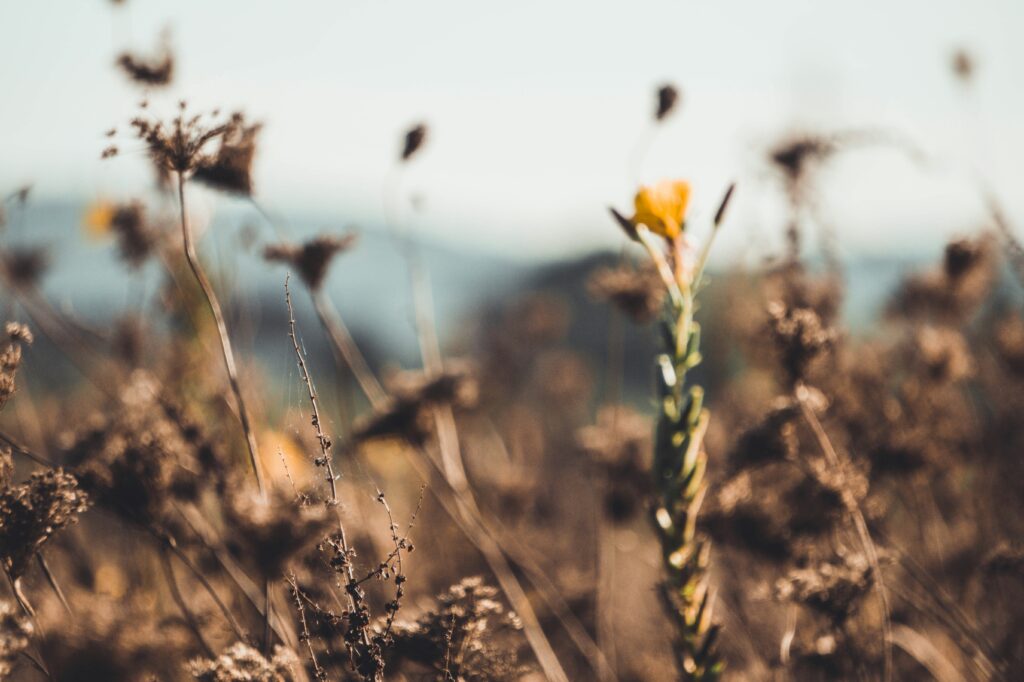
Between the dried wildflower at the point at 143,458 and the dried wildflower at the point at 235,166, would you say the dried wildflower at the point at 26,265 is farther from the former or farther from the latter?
the dried wildflower at the point at 235,166

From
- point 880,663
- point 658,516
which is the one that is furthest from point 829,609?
point 880,663

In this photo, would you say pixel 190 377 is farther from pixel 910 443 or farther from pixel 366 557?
pixel 910 443

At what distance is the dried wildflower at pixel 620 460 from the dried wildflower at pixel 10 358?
7.46 feet

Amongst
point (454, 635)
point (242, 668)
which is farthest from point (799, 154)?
point (242, 668)

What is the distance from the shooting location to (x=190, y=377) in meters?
3.45

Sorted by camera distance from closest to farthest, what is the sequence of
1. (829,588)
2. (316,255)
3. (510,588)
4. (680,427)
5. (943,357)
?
(680,427) → (829,588) → (316,255) → (510,588) → (943,357)

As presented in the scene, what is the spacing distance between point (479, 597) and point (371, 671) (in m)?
0.34

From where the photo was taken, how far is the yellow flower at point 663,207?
6.01 feet

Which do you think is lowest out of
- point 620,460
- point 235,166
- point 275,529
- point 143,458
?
point 620,460

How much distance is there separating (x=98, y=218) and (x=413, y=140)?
2530mm

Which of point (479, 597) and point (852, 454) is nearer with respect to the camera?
point (479, 597)

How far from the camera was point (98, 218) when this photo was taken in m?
4.22

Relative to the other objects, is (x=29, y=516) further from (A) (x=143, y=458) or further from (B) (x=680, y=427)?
(B) (x=680, y=427)

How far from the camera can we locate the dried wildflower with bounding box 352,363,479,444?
116 inches
